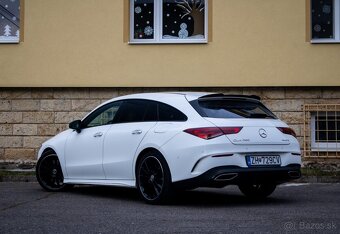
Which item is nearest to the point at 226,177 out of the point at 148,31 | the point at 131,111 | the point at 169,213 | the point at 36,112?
the point at 169,213

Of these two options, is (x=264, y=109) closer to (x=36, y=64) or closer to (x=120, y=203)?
(x=120, y=203)

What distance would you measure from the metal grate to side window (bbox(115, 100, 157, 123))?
281 inches

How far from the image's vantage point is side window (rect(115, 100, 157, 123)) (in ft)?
31.2

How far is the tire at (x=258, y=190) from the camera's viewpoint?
9781 mm

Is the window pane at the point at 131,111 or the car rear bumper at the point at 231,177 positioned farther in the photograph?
the window pane at the point at 131,111

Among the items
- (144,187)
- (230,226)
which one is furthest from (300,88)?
(230,226)

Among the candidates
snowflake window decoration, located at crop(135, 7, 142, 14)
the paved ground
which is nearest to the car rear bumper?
the paved ground

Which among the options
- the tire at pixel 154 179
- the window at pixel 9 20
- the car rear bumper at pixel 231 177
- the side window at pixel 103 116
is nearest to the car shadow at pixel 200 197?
the tire at pixel 154 179

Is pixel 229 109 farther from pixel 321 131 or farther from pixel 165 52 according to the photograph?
pixel 321 131

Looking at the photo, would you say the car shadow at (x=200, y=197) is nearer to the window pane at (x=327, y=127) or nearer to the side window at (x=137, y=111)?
the side window at (x=137, y=111)

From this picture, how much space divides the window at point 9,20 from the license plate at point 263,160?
9.86 meters

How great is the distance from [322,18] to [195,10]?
3.08 metres

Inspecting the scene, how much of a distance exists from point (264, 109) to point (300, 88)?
6935 mm

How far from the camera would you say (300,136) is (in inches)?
634
